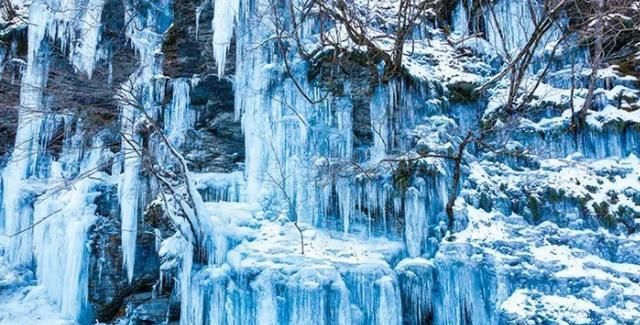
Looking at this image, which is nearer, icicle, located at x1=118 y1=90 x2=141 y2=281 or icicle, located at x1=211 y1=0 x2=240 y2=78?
icicle, located at x1=118 y1=90 x2=141 y2=281

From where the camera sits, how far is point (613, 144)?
286 inches

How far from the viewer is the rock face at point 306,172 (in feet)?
20.6

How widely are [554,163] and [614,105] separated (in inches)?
47.5

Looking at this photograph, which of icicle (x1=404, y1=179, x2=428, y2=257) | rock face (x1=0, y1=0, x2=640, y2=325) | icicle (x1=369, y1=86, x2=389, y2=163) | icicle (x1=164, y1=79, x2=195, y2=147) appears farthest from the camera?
icicle (x1=164, y1=79, x2=195, y2=147)

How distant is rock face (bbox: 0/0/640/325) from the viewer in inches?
248

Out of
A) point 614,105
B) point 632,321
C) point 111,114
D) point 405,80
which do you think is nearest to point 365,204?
point 405,80

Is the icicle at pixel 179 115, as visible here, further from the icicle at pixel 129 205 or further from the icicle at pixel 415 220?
the icicle at pixel 415 220

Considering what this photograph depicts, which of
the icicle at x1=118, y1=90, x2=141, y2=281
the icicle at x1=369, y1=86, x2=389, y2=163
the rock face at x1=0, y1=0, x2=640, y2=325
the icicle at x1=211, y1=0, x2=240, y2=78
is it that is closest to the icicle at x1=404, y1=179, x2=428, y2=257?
the rock face at x1=0, y1=0, x2=640, y2=325

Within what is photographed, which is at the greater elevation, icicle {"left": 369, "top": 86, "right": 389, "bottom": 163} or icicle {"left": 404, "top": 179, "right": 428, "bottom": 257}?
icicle {"left": 369, "top": 86, "right": 389, "bottom": 163}

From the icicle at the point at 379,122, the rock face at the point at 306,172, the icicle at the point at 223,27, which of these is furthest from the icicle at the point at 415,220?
the icicle at the point at 223,27

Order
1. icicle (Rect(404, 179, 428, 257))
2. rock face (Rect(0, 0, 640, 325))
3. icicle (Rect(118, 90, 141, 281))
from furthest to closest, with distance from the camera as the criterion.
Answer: icicle (Rect(118, 90, 141, 281)), icicle (Rect(404, 179, 428, 257)), rock face (Rect(0, 0, 640, 325))

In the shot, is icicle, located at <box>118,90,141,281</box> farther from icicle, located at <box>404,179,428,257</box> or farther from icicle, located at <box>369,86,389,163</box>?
icicle, located at <box>404,179,428,257</box>

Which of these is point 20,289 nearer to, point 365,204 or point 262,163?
point 262,163

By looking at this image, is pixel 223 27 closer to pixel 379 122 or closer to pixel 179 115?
pixel 179 115
